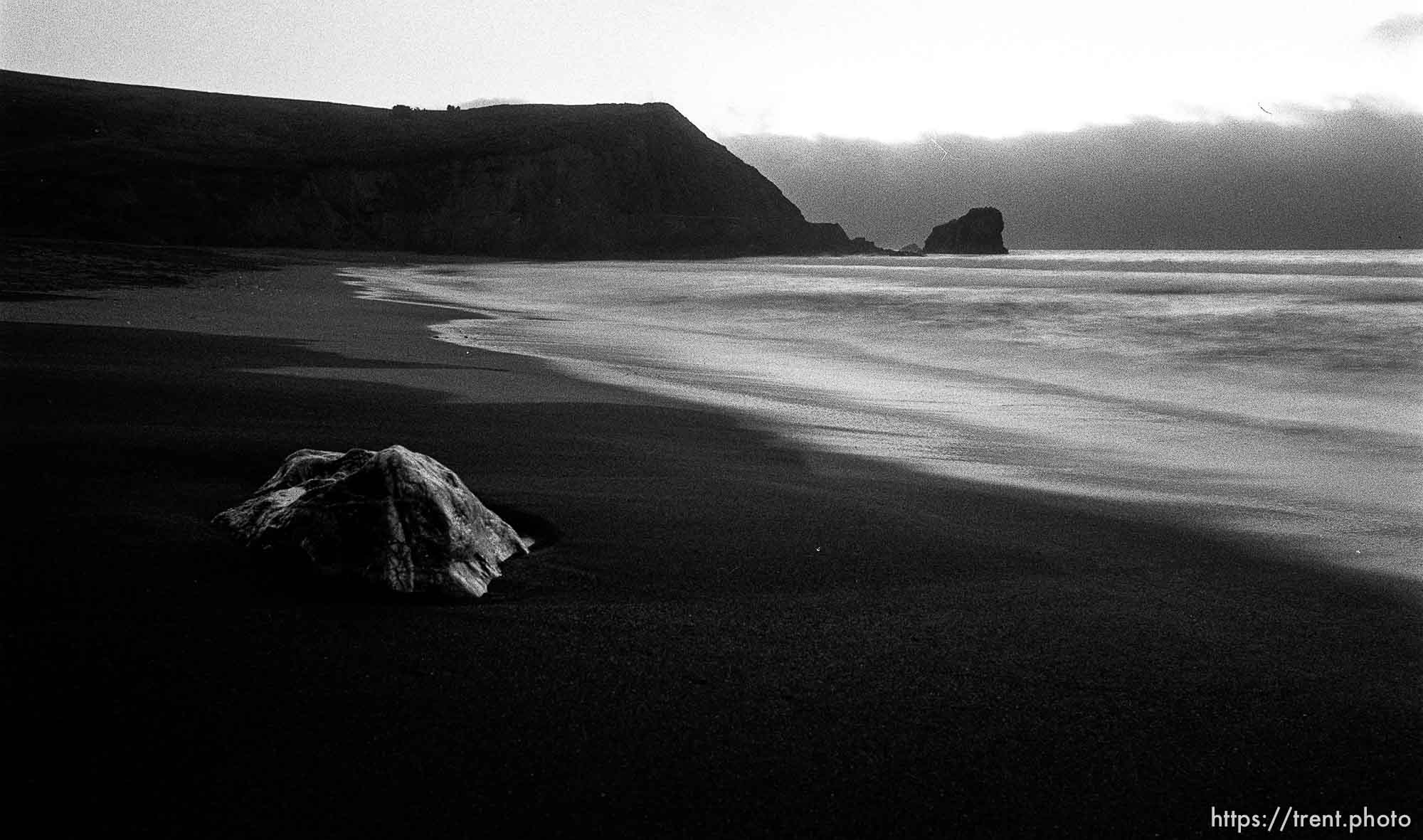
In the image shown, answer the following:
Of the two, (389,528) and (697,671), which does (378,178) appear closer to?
(389,528)

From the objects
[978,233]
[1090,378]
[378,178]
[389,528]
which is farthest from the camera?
[978,233]

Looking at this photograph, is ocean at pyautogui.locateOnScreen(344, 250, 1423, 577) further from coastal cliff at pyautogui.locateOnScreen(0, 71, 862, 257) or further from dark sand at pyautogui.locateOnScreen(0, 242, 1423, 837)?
coastal cliff at pyautogui.locateOnScreen(0, 71, 862, 257)

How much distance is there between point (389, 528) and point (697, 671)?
0.94 meters

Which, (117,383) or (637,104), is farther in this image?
(637,104)

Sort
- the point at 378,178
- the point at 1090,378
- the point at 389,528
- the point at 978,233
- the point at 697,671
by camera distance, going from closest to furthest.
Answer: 1. the point at 697,671
2. the point at 389,528
3. the point at 1090,378
4. the point at 378,178
5. the point at 978,233

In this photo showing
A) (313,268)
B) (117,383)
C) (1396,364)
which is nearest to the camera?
(117,383)

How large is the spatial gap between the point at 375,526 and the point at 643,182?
82.9 m

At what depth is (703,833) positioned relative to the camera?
1.69m

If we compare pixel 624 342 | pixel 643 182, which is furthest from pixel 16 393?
pixel 643 182

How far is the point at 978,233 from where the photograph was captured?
10381 centimetres

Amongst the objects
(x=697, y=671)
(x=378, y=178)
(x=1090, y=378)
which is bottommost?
(x=697, y=671)

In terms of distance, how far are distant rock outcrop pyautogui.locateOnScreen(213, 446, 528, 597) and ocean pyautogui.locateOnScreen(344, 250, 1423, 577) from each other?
2696 mm

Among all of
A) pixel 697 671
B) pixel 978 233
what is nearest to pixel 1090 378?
pixel 697 671

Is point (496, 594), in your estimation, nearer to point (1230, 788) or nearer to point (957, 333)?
point (1230, 788)
